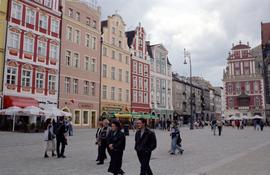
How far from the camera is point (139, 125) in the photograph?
789 centimetres

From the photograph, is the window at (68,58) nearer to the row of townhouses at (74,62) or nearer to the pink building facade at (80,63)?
the pink building facade at (80,63)

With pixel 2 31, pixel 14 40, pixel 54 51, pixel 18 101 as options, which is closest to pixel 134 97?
pixel 54 51

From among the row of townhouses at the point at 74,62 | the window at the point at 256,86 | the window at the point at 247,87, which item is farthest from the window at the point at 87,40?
the window at the point at 256,86

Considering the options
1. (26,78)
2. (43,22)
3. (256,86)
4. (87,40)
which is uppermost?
(43,22)

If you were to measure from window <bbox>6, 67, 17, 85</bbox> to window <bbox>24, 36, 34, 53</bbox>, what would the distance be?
124 inches

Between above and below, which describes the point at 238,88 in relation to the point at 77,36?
below

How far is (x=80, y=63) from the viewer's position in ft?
151

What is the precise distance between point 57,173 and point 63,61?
34717 mm

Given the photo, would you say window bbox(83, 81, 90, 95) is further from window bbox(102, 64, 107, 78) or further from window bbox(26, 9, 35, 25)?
window bbox(26, 9, 35, 25)

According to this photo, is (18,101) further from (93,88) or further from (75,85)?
(93,88)

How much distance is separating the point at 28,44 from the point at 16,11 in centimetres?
397

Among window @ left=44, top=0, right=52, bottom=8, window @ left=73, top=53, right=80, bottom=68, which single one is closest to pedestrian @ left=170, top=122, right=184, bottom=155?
window @ left=44, top=0, right=52, bottom=8

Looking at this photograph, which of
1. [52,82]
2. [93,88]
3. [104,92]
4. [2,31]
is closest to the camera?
[2,31]

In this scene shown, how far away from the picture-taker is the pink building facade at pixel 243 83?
77.1 m
